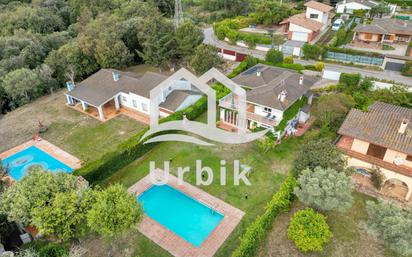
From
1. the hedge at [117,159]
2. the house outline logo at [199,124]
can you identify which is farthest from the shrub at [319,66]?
the hedge at [117,159]

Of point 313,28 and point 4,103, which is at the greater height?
point 313,28

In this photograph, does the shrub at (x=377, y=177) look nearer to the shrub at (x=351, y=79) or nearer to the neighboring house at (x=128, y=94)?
the shrub at (x=351, y=79)

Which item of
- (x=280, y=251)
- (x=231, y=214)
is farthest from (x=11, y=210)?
(x=280, y=251)

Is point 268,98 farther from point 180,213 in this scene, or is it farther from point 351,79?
point 351,79

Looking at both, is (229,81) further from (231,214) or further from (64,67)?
(64,67)

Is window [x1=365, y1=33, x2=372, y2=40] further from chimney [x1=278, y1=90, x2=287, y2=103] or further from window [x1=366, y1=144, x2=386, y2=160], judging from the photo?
window [x1=366, y1=144, x2=386, y2=160]

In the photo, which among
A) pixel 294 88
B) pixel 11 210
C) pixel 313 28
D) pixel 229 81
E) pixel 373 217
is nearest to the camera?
pixel 11 210
